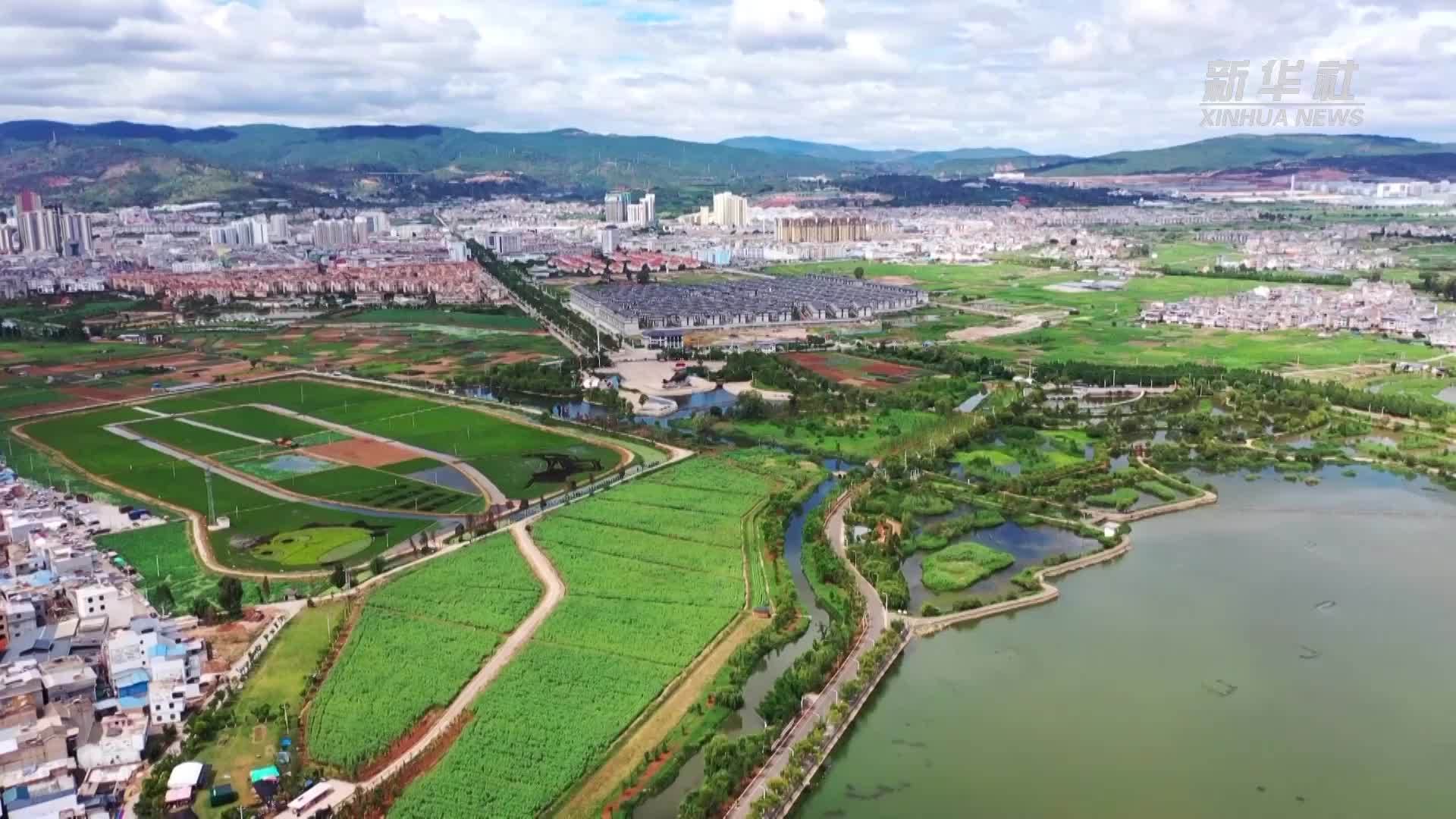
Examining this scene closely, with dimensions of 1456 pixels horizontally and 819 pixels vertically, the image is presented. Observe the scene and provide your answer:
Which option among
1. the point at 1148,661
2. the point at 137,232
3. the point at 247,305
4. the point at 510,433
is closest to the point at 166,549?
the point at 510,433

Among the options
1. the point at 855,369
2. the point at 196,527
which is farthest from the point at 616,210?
the point at 196,527

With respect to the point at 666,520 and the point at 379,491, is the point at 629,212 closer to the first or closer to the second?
the point at 379,491

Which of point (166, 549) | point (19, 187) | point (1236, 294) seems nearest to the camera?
point (166, 549)

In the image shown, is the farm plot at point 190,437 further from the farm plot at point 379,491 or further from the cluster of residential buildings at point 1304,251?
the cluster of residential buildings at point 1304,251

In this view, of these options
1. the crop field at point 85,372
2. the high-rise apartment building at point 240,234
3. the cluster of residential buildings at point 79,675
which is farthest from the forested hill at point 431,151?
the cluster of residential buildings at point 79,675

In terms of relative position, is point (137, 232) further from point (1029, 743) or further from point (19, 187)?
point (1029, 743)

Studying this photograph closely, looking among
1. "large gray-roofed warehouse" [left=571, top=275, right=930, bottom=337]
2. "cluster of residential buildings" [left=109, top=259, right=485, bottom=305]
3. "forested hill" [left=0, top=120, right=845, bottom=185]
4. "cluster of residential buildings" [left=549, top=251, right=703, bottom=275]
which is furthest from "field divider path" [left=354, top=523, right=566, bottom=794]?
"forested hill" [left=0, top=120, right=845, bottom=185]
